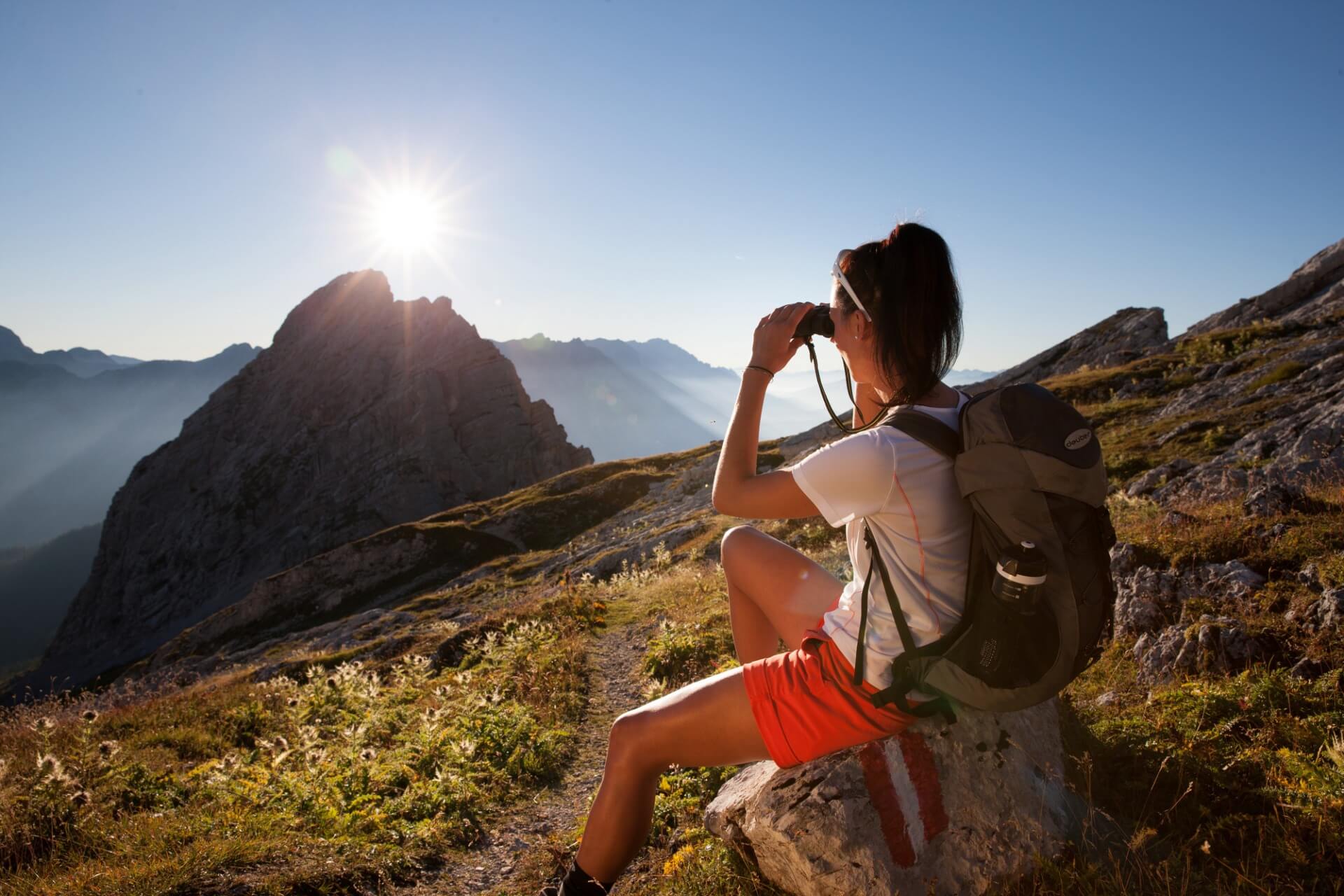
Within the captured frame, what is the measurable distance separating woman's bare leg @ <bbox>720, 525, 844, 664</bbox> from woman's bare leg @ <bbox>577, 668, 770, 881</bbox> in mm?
839

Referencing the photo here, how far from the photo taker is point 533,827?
5957 millimetres

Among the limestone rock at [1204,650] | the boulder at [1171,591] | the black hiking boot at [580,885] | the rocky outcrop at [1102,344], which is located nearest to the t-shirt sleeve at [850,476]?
the black hiking boot at [580,885]

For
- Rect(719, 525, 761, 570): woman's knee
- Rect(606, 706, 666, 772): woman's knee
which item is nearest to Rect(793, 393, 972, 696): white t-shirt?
Rect(606, 706, 666, 772): woman's knee

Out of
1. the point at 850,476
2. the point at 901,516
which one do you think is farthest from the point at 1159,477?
the point at 850,476

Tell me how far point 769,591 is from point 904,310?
6.73 feet

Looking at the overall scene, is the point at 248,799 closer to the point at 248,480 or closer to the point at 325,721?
the point at 325,721

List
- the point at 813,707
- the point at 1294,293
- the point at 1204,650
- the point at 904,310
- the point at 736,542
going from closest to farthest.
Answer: the point at 904,310, the point at 813,707, the point at 736,542, the point at 1204,650, the point at 1294,293

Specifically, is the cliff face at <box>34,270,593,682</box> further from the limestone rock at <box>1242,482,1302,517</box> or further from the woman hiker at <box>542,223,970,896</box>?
the woman hiker at <box>542,223,970,896</box>

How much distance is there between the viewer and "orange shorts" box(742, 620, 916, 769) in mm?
3131

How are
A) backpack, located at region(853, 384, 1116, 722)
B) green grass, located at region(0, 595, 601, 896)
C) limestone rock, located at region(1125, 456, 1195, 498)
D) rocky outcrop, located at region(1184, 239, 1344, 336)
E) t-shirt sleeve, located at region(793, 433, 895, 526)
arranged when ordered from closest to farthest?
backpack, located at region(853, 384, 1116, 722) → t-shirt sleeve, located at region(793, 433, 895, 526) → green grass, located at region(0, 595, 601, 896) → limestone rock, located at region(1125, 456, 1195, 498) → rocky outcrop, located at region(1184, 239, 1344, 336)

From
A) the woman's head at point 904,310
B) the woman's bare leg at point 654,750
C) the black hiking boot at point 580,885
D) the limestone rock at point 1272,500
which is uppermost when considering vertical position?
the woman's head at point 904,310

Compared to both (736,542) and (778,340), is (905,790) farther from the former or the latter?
(778,340)

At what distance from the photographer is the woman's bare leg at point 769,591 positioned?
4098 millimetres

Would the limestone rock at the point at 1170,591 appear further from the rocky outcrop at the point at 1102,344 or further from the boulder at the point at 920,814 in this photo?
the rocky outcrop at the point at 1102,344
